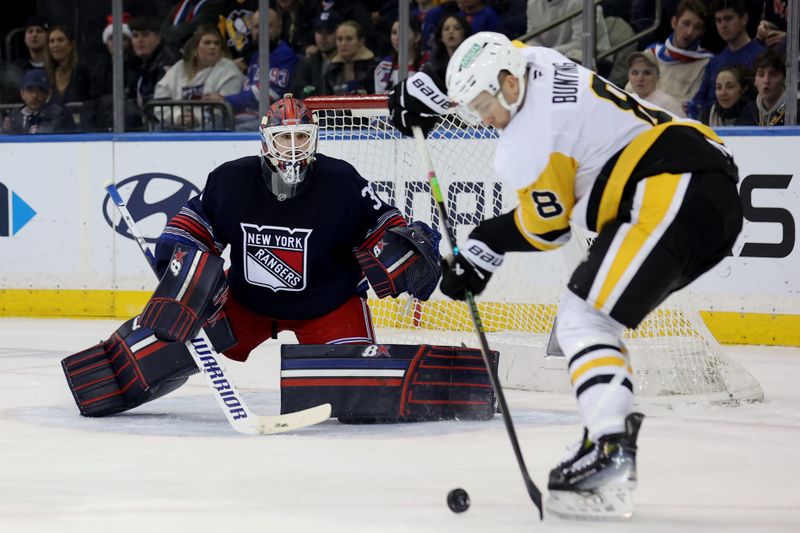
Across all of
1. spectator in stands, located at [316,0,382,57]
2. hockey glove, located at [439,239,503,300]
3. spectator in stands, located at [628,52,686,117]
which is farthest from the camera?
spectator in stands, located at [316,0,382,57]

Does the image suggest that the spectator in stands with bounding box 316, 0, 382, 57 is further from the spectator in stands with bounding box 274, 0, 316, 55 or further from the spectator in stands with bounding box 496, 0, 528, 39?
the spectator in stands with bounding box 496, 0, 528, 39

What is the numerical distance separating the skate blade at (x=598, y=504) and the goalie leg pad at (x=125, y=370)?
1.59 metres

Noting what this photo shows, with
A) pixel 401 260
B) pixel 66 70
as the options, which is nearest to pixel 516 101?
pixel 401 260

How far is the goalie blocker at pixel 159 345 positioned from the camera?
3.79 meters

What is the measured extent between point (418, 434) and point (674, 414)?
92cm

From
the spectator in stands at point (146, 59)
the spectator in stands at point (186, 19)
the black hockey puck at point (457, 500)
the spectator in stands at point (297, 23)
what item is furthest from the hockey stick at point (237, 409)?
the spectator in stands at point (186, 19)

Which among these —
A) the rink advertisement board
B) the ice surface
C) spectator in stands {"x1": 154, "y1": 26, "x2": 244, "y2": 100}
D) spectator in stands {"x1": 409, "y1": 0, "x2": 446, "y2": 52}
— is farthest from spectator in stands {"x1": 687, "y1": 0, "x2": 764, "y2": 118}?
spectator in stands {"x1": 154, "y1": 26, "x2": 244, "y2": 100}

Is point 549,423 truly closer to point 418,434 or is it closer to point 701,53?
point 418,434

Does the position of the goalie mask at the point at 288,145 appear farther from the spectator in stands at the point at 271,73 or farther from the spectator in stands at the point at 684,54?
the spectator in stands at the point at 271,73

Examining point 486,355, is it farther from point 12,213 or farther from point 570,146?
point 12,213

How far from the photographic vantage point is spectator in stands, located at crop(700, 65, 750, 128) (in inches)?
238

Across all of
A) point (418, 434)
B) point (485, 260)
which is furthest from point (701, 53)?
point (485, 260)

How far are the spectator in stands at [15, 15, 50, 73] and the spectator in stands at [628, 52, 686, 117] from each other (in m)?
3.33

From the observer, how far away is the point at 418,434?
375 cm
